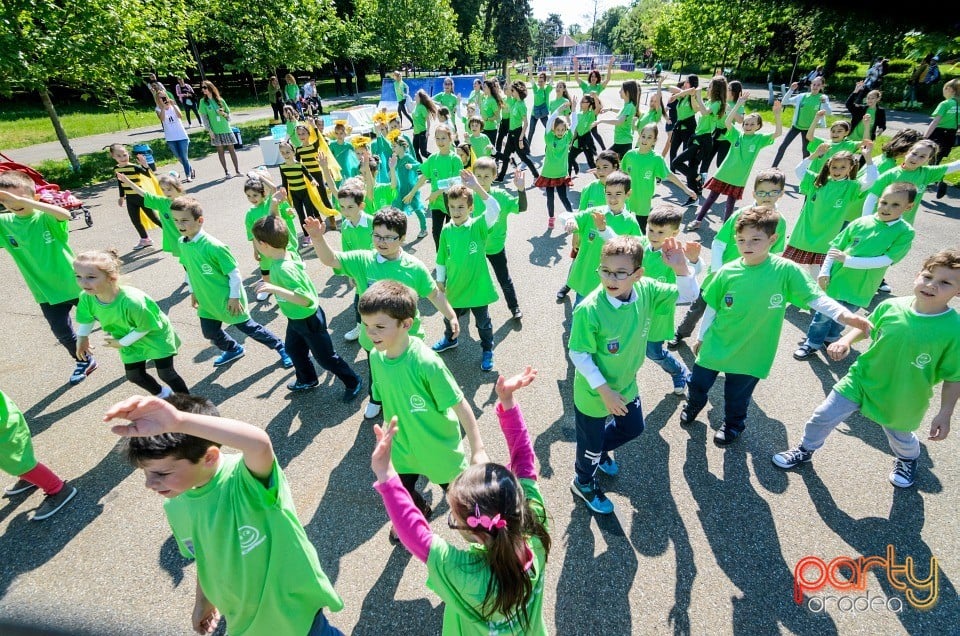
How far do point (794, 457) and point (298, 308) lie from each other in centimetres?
436

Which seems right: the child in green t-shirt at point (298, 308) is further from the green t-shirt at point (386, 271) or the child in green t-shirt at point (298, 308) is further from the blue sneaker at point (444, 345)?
the blue sneaker at point (444, 345)

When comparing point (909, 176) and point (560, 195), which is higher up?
point (909, 176)

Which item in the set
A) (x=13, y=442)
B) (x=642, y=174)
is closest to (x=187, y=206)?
(x=13, y=442)

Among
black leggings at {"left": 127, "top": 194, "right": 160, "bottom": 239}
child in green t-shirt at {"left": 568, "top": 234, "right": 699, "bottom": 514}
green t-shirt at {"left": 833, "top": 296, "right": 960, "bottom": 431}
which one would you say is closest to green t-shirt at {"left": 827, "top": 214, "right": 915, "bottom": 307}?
green t-shirt at {"left": 833, "top": 296, "right": 960, "bottom": 431}

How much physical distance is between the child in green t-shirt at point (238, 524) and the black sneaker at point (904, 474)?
402 cm

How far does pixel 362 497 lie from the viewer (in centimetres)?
355

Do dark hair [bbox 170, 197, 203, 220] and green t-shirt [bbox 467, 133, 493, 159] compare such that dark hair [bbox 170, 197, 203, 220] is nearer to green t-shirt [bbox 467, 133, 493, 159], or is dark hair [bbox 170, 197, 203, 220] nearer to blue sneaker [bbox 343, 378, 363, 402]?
blue sneaker [bbox 343, 378, 363, 402]

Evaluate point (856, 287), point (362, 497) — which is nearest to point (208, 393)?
point (362, 497)

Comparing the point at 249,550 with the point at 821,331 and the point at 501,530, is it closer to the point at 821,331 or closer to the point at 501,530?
the point at 501,530

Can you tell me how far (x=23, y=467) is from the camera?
3.23 metres

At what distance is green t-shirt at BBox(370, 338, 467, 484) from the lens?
101 inches

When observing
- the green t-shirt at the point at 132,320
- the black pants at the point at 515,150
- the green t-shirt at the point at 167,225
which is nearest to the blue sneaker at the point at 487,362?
the green t-shirt at the point at 132,320

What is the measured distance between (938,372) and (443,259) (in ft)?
12.8

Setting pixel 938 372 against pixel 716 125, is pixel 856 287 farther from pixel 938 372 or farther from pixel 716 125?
pixel 716 125
